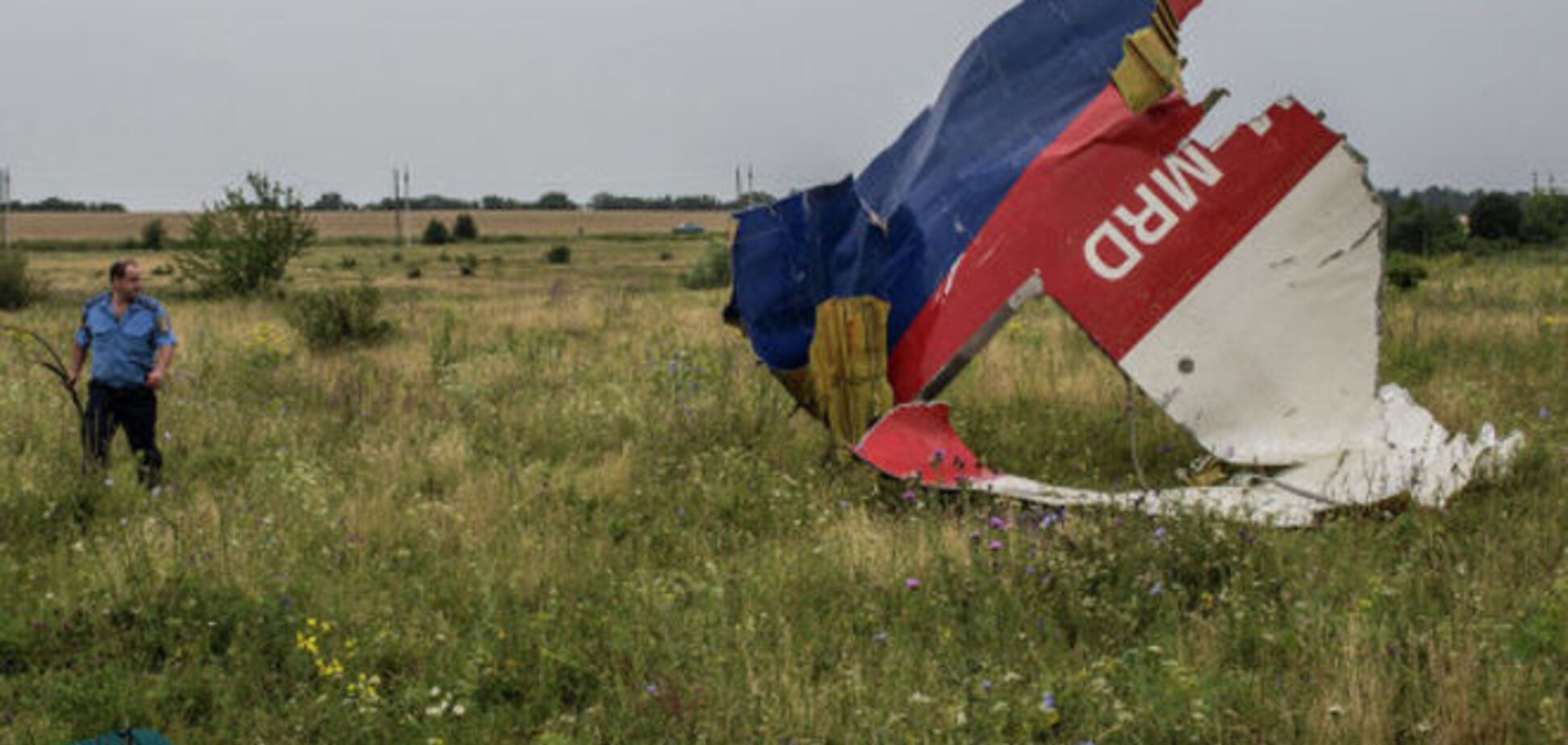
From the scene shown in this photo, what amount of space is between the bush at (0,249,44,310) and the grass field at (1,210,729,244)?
51745 mm

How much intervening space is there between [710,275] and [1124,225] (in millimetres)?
25502

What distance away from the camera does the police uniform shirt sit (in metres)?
7.18

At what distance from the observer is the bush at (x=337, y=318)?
1368cm

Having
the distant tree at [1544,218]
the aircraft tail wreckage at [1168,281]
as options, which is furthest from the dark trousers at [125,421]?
the distant tree at [1544,218]

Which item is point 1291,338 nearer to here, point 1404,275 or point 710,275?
point 1404,275

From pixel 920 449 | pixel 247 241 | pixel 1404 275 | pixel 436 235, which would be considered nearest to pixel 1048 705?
pixel 920 449

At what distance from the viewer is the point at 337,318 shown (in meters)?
13.8

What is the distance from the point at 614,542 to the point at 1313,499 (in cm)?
336

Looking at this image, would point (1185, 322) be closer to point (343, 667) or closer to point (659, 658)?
point (659, 658)

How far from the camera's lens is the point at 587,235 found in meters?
85.1

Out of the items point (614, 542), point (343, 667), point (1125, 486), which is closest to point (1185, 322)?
point (1125, 486)

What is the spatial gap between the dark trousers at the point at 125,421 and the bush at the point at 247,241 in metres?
16.4

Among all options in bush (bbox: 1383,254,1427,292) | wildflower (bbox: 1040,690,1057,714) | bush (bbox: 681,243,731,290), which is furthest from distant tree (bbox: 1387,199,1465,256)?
wildflower (bbox: 1040,690,1057,714)

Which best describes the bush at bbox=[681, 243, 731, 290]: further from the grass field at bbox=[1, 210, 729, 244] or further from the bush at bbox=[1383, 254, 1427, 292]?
the grass field at bbox=[1, 210, 729, 244]
